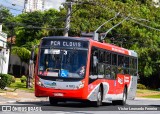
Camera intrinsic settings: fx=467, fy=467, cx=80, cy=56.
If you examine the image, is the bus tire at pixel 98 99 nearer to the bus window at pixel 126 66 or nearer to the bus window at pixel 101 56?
the bus window at pixel 101 56

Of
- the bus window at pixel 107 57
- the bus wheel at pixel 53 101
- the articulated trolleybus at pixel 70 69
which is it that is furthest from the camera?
the bus window at pixel 107 57

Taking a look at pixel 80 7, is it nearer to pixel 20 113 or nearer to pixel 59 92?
pixel 59 92

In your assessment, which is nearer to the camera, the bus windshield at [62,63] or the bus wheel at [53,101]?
the bus windshield at [62,63]

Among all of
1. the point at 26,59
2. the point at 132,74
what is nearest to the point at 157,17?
the point at 26,59

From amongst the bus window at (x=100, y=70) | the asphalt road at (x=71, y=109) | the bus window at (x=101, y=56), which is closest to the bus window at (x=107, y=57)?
the bus window at (x=101, y=56)

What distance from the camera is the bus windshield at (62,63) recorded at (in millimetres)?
21234

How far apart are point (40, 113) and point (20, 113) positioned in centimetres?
86

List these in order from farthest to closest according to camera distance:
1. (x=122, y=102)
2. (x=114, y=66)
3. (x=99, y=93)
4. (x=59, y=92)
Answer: (x=122, y=102), (x=114, y=66), (x=99, y=93), (x=59, y=92)

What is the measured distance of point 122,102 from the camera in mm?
27672

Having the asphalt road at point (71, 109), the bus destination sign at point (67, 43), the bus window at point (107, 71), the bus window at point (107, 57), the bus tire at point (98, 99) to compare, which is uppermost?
the bus destination sign at point (67, 43)

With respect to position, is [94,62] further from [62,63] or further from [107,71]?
[107,71]

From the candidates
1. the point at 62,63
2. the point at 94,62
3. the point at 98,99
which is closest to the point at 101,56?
the point at 94,62

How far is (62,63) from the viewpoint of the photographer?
21328 mm

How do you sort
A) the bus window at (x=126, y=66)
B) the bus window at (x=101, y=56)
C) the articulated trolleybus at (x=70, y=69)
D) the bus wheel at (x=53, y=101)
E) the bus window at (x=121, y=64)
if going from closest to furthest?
the articulated trolleybus at (x=70, y=69) < the bus window at (x=101, y=56) < the bus wheel at (x=53, y=101) < the bus window at (x=121, y=64) < the bus window at (x=126, y=66)
